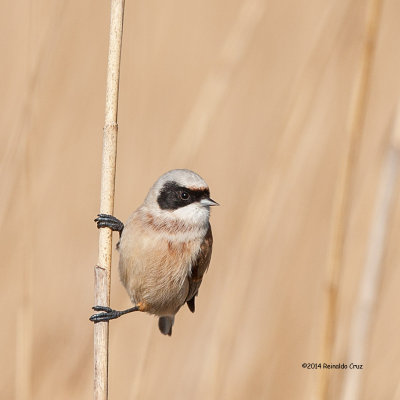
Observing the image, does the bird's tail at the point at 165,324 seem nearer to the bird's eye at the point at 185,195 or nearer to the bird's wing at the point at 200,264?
the bird's wing at the point at 200,264

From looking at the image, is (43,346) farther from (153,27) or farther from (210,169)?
(153,27)

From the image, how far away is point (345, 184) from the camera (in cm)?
196

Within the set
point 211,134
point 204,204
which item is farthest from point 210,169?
point 204,204

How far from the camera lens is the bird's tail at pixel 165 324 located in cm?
319

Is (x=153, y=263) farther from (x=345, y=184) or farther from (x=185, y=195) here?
(x=345, y=184)

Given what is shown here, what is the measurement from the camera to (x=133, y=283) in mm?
2686

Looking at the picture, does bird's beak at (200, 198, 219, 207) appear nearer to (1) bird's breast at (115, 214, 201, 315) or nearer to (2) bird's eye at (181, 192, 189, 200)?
(2) bird's eye at (181, 192, 189, 200)

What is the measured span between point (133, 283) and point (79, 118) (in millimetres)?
1686

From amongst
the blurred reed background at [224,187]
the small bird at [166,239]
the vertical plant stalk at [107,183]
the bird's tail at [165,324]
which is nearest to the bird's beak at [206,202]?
the small bird at [166,239]

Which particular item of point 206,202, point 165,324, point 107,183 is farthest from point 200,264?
point 107,183

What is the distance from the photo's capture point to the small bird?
2.61 meters

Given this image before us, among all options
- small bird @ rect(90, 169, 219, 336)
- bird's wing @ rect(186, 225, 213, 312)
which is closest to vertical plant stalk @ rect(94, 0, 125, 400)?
small bird @ rect(90, 169, 219, 336)

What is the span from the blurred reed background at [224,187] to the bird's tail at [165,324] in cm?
23

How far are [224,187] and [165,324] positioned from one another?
1.56 meters
